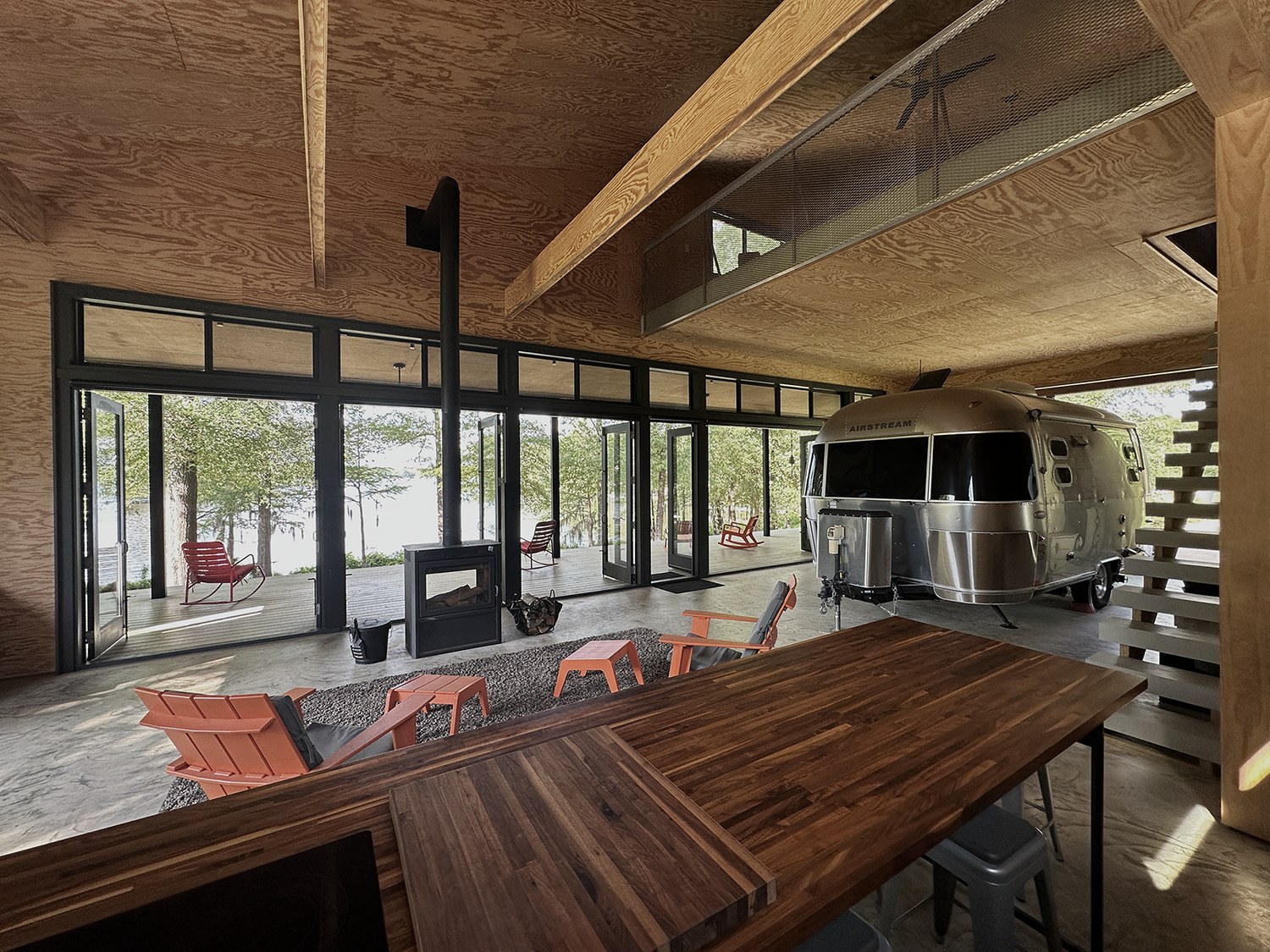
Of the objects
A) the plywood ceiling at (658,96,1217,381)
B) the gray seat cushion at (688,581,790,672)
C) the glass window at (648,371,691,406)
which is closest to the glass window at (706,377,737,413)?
the glass window at (648,371,691,406)

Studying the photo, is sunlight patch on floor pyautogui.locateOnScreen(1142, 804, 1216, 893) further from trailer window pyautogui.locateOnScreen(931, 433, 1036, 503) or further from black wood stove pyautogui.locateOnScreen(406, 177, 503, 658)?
black wood stove pyautogui.locateOnScreen(406, 177, 503, 658)

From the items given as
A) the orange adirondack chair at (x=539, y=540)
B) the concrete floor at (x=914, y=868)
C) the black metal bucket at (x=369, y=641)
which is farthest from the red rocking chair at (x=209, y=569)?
the orange adirondack chair at (x=539, y=540)

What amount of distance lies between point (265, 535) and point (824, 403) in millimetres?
10021

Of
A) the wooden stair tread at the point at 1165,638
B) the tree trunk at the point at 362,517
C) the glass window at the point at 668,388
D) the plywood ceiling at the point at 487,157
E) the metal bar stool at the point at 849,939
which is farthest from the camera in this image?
the tree trunk at the point at 362,517

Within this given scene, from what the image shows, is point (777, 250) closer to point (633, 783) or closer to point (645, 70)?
point (645, 70)

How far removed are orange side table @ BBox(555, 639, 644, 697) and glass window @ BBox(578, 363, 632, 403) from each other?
12.3 feet

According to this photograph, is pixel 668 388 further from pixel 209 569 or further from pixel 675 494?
pixel 209 569

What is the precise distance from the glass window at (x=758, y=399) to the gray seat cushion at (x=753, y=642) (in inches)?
205

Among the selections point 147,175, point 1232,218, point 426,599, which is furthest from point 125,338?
point 1232,218

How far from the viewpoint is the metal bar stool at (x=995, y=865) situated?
1.35m

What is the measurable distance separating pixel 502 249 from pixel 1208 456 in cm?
A: 612

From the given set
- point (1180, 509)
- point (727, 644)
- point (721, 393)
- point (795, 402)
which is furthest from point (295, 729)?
point (795, 402)

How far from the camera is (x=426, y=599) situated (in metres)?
4.80

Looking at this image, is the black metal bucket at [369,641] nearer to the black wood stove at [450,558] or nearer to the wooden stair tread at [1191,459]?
the black wood stove at [450,558]
